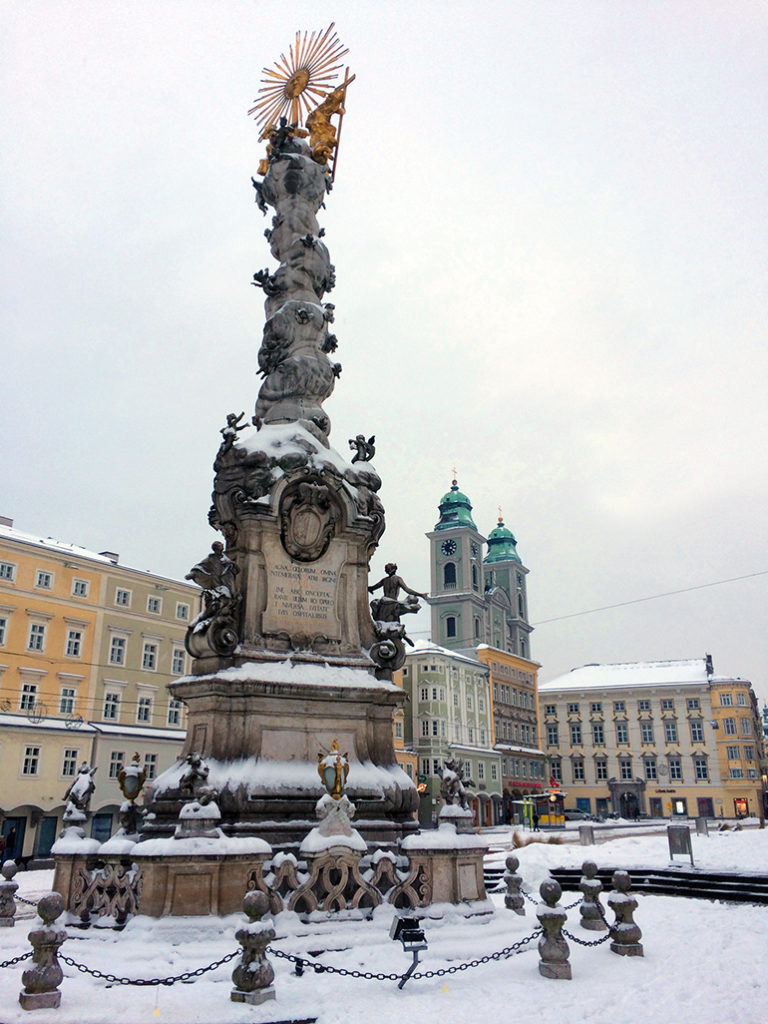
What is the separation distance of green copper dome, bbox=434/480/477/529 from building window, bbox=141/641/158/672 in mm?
60790

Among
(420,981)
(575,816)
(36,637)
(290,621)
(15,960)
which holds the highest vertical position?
(36,637)

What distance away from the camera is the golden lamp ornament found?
11438 millimetres

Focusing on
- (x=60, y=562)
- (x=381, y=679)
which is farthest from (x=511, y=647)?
(x=381, y=679)

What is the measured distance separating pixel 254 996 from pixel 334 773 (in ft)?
13.1

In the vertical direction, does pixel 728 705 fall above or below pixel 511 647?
below

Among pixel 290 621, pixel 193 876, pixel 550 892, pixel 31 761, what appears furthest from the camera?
pixel 31 761

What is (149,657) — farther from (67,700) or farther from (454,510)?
(454,510)

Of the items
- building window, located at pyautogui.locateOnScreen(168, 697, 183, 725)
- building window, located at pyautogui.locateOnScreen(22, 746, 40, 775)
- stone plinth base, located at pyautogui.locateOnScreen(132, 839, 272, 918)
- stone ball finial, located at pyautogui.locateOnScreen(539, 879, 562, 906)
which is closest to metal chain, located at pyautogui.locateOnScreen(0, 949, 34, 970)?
stone plinth base, located at pyautogui.locateOnScreen(132, 839, 272, 918)

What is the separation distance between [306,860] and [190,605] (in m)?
40.0

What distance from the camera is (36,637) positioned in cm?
4094

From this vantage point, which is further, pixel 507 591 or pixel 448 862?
pixel 507 591

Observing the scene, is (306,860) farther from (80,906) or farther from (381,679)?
(381,679)

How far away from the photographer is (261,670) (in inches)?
508

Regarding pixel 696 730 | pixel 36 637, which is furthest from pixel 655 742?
pixel 36 637
